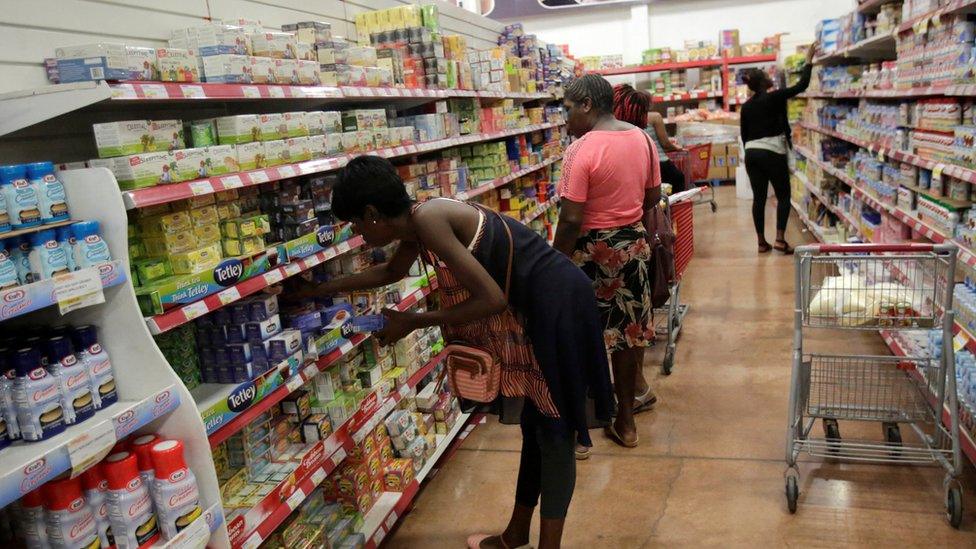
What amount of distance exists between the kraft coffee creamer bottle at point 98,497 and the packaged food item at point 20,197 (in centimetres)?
62

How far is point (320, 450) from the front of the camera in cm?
278

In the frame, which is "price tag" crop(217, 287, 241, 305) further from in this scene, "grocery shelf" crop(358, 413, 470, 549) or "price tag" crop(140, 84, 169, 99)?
"grocery shelf" crop(358, 413, 470, 549)

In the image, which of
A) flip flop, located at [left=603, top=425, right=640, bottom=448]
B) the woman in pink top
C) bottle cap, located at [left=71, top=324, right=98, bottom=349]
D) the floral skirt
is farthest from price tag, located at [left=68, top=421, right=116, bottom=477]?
flip flop, located at [left=603, top=425, right=640, bottom=448]

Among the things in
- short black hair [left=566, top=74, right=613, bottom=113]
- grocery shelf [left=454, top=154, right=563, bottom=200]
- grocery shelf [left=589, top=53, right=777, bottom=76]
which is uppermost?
grocery shelf [left=589, top=53, right=777, bottom=76]

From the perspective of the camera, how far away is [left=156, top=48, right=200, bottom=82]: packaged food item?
2.16 metres

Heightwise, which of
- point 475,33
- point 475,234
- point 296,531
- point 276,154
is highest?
point 475,33

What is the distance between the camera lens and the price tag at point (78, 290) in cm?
167

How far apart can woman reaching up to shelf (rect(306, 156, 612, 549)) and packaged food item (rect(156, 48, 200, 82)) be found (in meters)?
0.58

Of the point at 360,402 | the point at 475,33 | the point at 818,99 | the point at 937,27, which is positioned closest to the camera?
the point at 360,402

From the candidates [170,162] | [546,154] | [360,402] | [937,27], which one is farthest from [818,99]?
[170,162]

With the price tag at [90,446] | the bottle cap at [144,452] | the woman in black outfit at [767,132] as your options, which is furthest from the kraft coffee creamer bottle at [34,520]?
the woman in black outfit at [767,132]

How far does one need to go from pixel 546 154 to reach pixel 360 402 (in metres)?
4.06

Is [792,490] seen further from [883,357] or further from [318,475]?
[318,475]

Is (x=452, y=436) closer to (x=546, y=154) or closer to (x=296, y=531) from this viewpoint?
(x=296, y=531)
